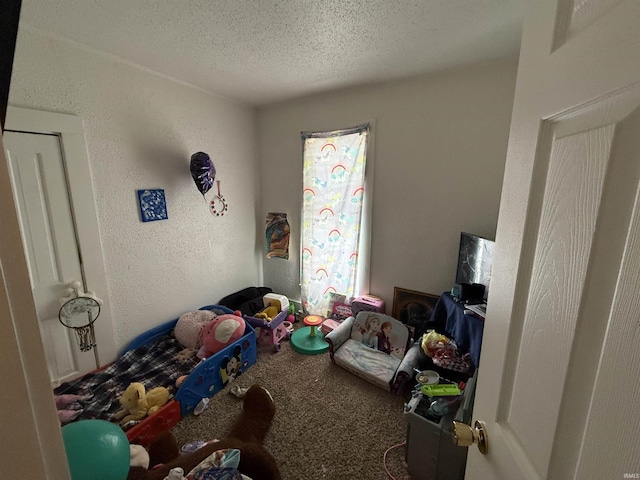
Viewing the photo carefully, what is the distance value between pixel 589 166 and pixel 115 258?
7.86ft

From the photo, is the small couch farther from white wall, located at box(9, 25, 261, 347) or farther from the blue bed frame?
white wall, located at box(9, 25, 261, 347)

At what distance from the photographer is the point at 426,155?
2.10 m

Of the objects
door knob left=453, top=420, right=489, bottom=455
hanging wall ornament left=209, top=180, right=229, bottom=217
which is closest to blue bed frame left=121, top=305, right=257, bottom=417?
hanging wall ornament left=209, top=180, right=229, bottom=217

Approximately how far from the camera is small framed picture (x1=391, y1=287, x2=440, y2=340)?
7.28 ft

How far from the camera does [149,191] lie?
2.01 metres

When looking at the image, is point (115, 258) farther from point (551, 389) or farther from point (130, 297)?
point (551, 389)

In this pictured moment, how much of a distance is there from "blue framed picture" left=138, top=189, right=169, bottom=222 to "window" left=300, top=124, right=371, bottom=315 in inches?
48.8

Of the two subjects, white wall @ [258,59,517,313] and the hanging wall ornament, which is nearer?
white wall @ [258,59,517,313]

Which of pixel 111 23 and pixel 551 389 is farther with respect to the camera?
pixel 111 23

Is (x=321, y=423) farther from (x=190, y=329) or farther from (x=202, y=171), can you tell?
(x=202, y=171)

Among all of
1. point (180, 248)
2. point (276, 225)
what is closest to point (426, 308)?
point (276, 225)

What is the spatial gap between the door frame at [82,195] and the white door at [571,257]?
2.22 m

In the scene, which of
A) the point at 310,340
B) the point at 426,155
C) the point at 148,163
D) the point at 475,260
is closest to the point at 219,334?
the point at 310,340

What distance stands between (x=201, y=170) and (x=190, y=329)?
4.25 feet
